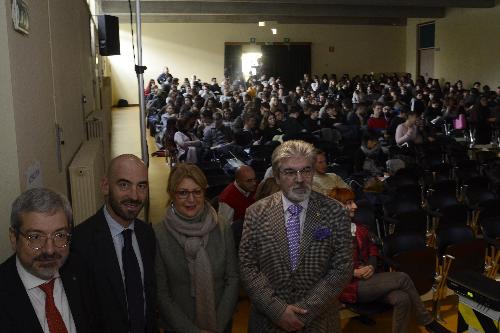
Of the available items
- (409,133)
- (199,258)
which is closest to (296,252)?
(199,258)

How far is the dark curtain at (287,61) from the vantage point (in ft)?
84.2

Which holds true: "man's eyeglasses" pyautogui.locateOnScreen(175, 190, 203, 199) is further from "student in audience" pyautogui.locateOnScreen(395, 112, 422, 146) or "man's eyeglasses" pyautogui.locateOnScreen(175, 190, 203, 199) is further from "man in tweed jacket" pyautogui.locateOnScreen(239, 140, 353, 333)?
"student in audience" pyautogui.locateOnScreen(395, 112, 422, 146)

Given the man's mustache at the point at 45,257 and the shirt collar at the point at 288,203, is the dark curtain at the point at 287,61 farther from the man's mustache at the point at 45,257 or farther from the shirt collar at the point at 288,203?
the man's mustache at the point at 45,257

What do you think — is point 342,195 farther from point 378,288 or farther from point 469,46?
point 469,46

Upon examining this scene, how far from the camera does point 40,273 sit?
1.87 metres

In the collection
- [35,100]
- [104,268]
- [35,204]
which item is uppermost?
[35,100]

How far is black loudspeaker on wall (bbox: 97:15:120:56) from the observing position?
820 cm

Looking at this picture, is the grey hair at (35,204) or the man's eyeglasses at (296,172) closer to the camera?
the grey hair at (35,204)

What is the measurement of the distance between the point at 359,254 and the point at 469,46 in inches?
776

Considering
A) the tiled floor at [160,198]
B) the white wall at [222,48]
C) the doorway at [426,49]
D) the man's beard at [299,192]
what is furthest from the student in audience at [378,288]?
the doorway at [426,49]

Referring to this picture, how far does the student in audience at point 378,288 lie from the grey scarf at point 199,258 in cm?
144

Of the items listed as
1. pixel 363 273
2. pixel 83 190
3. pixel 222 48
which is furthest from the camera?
pixel 222 48

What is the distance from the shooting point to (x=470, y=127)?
12.8 m

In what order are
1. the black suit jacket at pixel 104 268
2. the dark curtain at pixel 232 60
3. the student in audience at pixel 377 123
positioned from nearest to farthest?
1. the black suit jacket at pixel 104 268
2. the student in audience at pixel 377 123
3. the dark curtain at pixel 232 60
